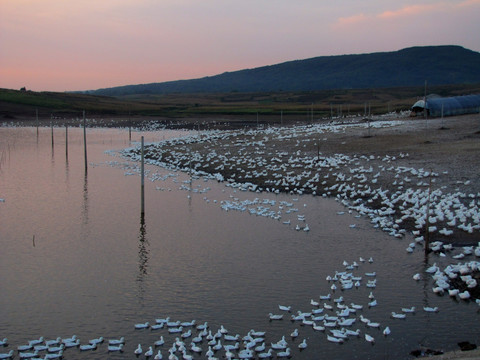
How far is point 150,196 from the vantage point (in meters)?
27.5

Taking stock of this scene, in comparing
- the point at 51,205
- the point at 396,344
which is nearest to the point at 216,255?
the point at 396,344

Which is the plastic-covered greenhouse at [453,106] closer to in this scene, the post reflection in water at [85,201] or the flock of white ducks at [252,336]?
the post reflection in water at [85,201]

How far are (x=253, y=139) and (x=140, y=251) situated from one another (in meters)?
28.0

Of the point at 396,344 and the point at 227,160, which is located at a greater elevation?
the point at 227,160

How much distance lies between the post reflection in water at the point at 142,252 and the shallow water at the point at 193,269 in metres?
0.06

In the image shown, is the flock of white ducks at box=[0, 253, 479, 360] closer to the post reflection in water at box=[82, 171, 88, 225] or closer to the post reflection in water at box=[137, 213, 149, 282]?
the post reflection in water at box=[137, 213, 149, 282]

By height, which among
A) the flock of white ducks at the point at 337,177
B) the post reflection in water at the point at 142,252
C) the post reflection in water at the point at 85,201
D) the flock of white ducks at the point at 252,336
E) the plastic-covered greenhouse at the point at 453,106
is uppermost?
the plastic-covered greenhouse at the point at 453,106

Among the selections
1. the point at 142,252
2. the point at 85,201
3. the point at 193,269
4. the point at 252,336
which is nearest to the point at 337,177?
the point at 85,201

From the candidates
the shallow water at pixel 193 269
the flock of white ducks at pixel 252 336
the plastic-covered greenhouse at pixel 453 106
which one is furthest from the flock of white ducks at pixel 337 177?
the flock of white ducks at pixel 252 336

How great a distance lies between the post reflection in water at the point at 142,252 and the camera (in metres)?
16.1

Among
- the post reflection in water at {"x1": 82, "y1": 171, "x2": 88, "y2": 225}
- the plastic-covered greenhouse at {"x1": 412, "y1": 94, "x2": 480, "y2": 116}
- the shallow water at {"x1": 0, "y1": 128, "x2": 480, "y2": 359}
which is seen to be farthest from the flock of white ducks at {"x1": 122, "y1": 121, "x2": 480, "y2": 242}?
the post reflection in water at {"x1": 82, "y1": 171, "x2": 88, "y2": 225}

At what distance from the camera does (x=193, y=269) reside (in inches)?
643

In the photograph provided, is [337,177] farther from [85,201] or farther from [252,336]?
[252,336]

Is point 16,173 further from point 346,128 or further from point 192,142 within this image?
point 346,128
